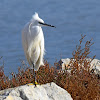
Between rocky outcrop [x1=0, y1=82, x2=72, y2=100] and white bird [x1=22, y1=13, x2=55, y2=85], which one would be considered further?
white bird [x1=22, y1=13, x2=55, y2=85]

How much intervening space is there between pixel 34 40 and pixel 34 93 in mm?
1334

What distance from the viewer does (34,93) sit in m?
4.28

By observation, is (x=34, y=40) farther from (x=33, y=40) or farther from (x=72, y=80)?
(x=72, y=80)

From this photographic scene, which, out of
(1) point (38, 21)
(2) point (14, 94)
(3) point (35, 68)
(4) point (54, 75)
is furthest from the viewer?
(4) point (54, 75)

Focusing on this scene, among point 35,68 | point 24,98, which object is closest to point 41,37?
point 35,68

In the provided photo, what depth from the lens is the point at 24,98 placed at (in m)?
4.06

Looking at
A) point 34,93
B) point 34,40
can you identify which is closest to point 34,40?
point 34,40

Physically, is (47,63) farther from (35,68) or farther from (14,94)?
(14,94)

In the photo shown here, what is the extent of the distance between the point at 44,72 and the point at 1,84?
1.57 metres

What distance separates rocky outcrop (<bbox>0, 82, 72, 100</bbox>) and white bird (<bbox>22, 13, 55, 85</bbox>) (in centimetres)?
90

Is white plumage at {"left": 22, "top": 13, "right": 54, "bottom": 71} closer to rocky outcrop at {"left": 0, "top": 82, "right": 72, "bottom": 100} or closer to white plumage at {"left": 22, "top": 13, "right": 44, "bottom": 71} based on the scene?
white plumage at {"left": 22, "top": 13, "right": 44, "bottom": 71}

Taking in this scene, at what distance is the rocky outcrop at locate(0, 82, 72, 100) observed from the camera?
402cm

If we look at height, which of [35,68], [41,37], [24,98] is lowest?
[24,98]

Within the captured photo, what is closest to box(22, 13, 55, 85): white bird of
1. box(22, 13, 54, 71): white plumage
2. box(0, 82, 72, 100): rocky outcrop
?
box(22, 13, 54, 71): white plumage
